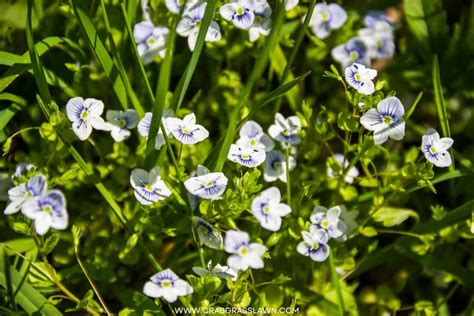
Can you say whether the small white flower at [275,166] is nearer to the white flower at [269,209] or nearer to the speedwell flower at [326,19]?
the white flower at [269,209]

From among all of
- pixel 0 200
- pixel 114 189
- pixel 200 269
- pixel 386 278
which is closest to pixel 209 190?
pixel 200 269

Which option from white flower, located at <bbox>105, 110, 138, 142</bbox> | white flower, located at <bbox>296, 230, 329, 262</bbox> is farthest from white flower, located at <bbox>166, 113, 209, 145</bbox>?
white flower, located at <bbox>296, 230, 329, 262</bbox>

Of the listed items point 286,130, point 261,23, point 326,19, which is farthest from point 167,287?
point 326,19

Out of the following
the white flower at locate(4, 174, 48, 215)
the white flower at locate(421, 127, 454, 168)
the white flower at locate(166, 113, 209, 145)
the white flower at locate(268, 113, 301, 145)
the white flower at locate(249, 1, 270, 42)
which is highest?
the white flower at locate(249, 1, 270, 42)

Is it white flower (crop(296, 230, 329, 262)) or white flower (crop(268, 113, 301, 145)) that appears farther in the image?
white flower (crop(268, 113, 301, 145))

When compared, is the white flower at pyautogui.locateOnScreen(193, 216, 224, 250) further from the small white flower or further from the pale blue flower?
the pale blue flower

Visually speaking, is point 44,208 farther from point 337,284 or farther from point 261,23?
point 261,23
